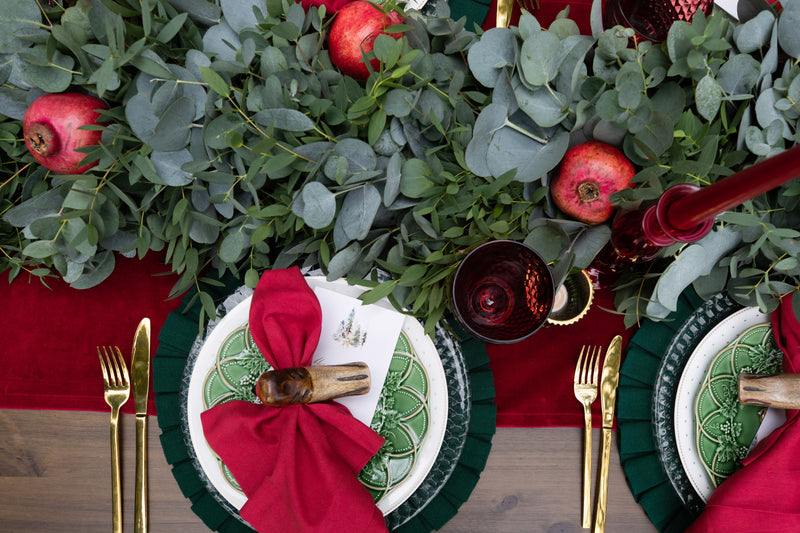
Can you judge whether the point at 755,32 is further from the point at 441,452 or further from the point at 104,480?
the point at 104,480

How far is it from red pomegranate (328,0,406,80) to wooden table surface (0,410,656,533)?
0.39 metres

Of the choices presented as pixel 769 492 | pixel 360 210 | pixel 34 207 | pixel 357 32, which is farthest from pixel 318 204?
pixel 769 492

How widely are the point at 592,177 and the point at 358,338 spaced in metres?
0.26

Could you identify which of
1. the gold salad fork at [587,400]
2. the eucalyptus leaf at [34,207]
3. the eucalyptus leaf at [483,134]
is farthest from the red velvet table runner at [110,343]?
the eucalyptus leaf at [483,134]

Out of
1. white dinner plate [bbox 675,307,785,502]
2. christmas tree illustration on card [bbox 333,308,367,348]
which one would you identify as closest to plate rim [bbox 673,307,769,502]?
white dinner plate [bbox 675,307,785,502]

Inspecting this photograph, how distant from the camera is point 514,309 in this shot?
430 mm

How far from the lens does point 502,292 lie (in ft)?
1.45

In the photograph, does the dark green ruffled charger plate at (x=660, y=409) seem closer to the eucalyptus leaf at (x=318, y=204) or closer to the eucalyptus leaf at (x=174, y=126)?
the eucalyptus leaf at (x=318, y=204)

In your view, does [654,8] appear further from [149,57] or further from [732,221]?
[149,57]

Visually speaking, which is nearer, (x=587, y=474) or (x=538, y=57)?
(x=538, y=57)

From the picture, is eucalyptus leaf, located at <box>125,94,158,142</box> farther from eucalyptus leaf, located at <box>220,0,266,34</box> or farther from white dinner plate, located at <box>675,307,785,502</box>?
white dinner plate, located at <box>675,307,785,502</box>

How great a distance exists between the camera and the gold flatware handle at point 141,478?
50cm

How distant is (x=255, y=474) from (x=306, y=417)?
70 mm

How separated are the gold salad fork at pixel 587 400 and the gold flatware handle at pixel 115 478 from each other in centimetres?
48
